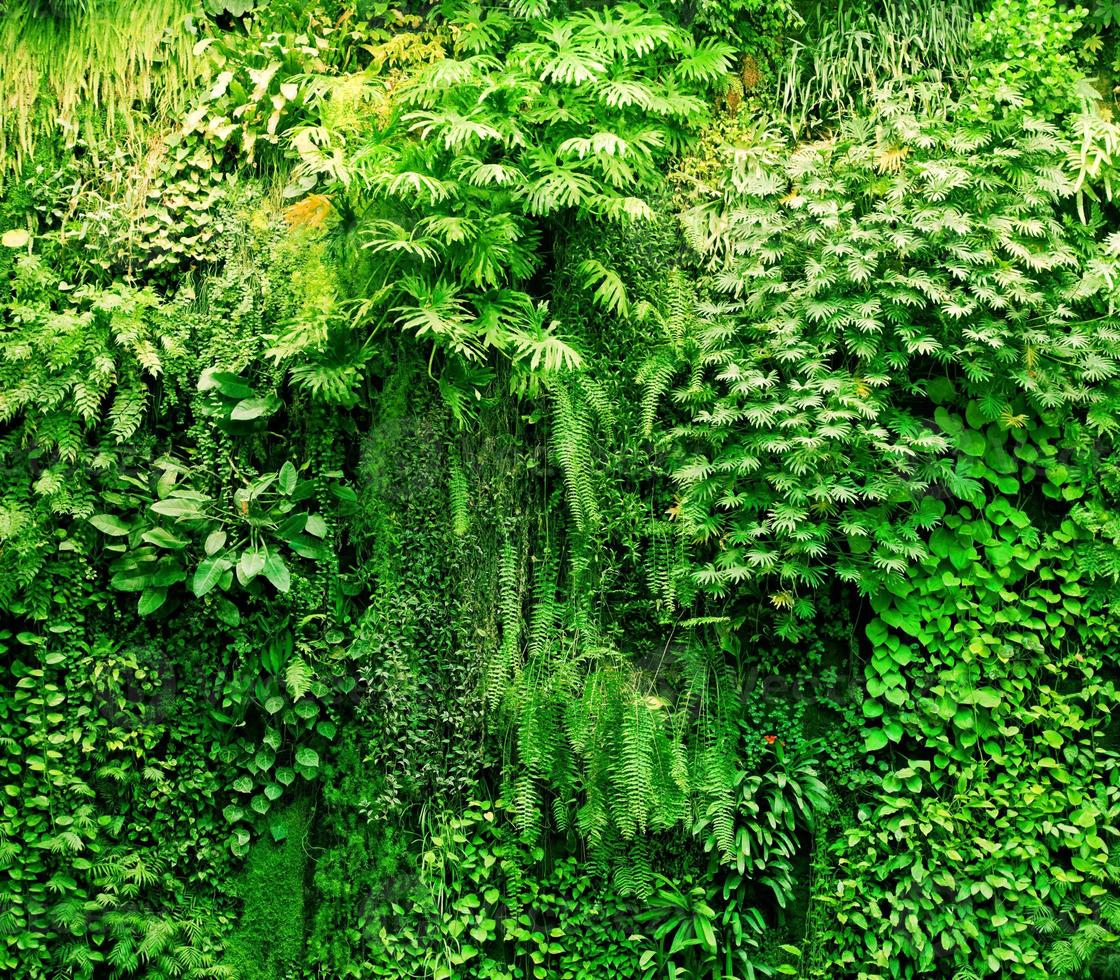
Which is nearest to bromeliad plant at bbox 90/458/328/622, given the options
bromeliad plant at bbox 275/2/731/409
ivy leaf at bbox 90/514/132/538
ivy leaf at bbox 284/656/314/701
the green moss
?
ivy leaf at bbox 90/514/132/538

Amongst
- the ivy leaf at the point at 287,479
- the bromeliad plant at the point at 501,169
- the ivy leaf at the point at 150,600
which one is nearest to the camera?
the bromeliad plant at the point at 501,169

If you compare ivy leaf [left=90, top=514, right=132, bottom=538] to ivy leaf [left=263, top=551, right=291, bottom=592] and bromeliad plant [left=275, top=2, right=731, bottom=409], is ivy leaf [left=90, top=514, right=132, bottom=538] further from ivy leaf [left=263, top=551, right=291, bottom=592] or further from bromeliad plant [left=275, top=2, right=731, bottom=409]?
bromeliad plant [left=275, top=2, right=731, bottom=409]

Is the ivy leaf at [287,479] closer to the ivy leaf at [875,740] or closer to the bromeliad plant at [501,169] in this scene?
the bromeliad plant at [501,169]

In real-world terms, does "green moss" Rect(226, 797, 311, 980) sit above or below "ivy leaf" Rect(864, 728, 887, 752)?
below

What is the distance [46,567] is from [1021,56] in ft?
17.7

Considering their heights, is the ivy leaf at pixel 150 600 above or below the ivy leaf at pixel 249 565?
below

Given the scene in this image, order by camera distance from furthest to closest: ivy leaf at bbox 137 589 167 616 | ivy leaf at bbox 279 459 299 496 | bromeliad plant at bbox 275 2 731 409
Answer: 1. ivy leaf at bbox 279 459 299 496
2. ivy leaf at bbox 137 589 167 616
3. bromeliad plant at bbox 275 2 731 409

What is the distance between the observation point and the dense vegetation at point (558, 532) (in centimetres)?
455

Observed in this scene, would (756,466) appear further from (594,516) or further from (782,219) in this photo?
(782,219)

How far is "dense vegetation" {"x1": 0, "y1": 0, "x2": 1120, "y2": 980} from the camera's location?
4.55 m

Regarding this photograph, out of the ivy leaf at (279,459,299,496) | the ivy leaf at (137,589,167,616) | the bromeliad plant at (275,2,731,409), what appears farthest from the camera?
the ivy leaf at (279,459,299,496)

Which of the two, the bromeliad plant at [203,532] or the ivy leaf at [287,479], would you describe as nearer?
the bromeliad plant at [203,532]

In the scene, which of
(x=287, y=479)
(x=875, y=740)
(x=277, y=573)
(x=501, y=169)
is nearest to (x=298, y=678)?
(x=277, y=573)

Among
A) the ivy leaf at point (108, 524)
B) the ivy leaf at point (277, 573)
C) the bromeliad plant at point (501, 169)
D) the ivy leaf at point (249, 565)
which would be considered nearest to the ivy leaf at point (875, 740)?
the bromeliad plant at point (501, 169)
